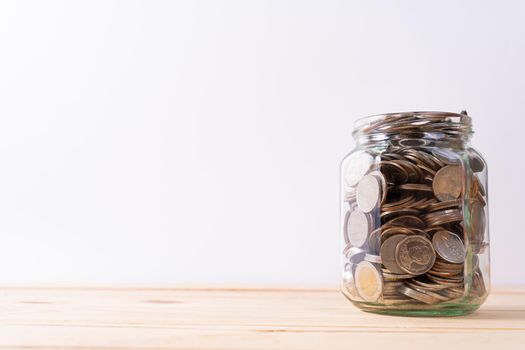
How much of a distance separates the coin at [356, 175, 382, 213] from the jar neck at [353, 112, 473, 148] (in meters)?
0.06

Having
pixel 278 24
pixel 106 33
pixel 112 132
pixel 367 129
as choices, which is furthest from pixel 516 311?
pixel 106 33

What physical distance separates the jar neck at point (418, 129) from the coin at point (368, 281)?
0.56ft

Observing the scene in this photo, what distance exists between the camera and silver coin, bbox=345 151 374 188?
2.54ft

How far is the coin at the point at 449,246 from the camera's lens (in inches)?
28.4

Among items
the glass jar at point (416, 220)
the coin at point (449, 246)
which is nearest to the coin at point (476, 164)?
the glass jar at point (416, 220)

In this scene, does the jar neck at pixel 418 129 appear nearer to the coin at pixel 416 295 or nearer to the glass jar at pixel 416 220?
the glass jar at pixel 416 220

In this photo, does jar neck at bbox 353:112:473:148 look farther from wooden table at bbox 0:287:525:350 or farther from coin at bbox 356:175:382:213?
wooden table at bbox 0:287:525:350

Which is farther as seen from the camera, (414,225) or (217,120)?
(217,120)

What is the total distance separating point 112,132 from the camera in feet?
4.11

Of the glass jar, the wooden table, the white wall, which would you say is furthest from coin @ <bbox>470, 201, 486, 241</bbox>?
the white wall

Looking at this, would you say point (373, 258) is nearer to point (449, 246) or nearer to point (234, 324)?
point (449, 246)

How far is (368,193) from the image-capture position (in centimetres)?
76

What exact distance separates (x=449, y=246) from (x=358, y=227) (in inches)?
4.7

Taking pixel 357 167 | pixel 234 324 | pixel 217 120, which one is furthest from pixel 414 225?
pixel 217 120
